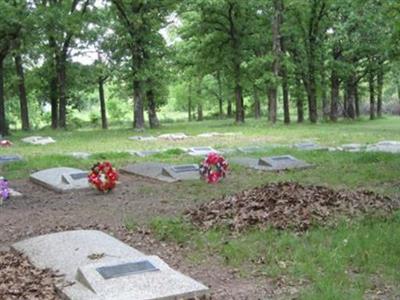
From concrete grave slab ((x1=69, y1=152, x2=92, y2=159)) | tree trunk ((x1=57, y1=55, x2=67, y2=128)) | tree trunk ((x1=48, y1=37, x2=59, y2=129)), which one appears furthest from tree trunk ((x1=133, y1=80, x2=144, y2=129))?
concrete grave slab ((x1=69, y1=152, x2=92, y2=159))

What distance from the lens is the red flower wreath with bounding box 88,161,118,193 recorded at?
352 inches

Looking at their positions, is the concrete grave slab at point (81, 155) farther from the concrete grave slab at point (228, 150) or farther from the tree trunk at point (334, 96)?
the tree trunk at point (334, 96)

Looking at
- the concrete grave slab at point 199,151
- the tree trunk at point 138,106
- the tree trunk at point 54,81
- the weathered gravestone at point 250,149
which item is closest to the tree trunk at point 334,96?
the tree trunk at point 138,106

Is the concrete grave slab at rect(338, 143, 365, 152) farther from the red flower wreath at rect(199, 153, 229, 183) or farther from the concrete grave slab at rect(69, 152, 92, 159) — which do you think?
the concrete grave slab at rect(69, 152, 92, 159)

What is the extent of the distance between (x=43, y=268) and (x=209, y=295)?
1542 millimetres

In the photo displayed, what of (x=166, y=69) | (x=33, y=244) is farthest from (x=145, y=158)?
(x=166, y=69)

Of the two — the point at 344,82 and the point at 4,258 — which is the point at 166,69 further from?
the point at 4,258

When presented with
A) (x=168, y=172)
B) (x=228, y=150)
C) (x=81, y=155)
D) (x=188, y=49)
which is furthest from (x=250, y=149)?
(x=188, y=49)

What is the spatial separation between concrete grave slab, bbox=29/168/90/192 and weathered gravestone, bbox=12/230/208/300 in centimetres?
351

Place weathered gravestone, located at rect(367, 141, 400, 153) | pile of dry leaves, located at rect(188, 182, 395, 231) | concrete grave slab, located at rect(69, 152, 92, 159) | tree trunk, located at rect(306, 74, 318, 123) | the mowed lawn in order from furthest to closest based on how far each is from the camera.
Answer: tree trunk, located at rect(306, 74, 318, 123) → weathered gravestone, located at rect(367, 141, 400, 153) → concrete grave slab, located at rect(69, 152, 92, 159) → pile of dry leaves, located at rect(188, 182, 395, 231) → the mowed lawn

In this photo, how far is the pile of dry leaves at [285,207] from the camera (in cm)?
643

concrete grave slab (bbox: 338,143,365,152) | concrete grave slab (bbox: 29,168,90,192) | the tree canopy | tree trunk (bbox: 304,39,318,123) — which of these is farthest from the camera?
tree trunk (bbox: 304,39,318,123)

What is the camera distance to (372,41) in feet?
81.2

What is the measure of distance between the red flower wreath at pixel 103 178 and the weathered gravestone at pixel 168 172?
1159mm
